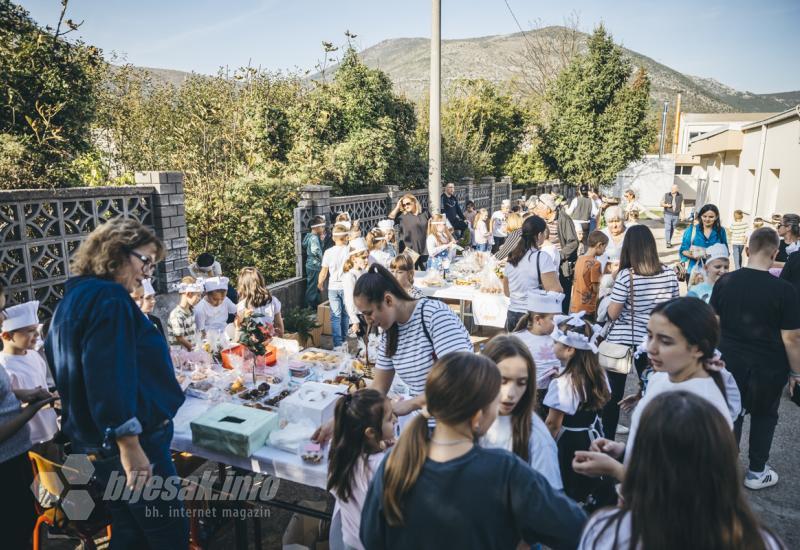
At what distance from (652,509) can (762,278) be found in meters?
3.01

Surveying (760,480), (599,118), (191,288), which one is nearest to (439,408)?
(191,288)

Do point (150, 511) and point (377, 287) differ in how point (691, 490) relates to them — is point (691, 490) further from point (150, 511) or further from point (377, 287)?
point (150, 511)

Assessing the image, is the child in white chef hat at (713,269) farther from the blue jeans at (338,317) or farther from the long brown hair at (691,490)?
the blue jeans at (338,317)

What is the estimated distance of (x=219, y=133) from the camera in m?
9.34

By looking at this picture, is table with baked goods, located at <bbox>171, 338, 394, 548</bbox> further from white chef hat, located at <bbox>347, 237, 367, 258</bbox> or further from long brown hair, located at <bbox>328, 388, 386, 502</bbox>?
white chef hat, located at <bbox>347, 237, 367, 258</bbox>

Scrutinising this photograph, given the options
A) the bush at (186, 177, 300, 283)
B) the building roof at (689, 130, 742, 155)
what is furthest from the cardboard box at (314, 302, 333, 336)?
the building roof at (689, 130, 742, 155)

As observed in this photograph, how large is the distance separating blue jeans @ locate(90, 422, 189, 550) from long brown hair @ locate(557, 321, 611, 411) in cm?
220

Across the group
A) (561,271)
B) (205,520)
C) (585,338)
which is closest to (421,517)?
(585,338)

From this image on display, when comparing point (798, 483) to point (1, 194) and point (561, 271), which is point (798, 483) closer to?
point (561, 271)

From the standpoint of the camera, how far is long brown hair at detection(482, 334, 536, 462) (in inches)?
83.5

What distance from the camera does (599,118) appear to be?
2312 cm

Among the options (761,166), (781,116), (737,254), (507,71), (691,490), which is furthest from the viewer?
(507,71)

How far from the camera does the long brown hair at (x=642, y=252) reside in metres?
3.95

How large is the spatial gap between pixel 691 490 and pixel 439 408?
2.19 feet
